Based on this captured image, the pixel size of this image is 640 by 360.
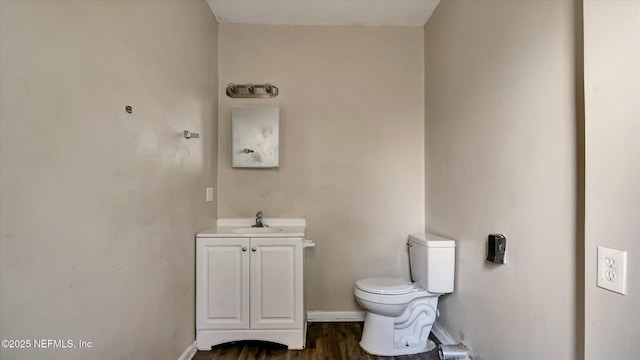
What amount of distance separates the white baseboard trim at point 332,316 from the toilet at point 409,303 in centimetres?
44

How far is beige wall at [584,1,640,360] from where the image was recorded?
2.61 ft

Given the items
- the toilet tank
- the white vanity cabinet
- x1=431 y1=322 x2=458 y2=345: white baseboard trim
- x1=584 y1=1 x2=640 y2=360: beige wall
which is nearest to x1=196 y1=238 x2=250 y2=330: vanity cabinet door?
the white vanity cabinet

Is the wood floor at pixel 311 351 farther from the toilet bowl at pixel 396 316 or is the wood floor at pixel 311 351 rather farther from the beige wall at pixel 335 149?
the beige wall at pixel 335 149

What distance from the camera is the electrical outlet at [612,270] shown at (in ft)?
2.67

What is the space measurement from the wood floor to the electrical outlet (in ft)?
5.11

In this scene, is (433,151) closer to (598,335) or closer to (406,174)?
(406,174)

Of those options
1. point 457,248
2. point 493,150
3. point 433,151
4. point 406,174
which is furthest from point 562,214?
point 406,174

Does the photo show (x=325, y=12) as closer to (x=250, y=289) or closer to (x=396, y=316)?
(x=250, y=289)

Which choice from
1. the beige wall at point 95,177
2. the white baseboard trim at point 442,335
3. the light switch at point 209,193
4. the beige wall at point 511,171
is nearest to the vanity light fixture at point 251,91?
the beige wall at point 95,177

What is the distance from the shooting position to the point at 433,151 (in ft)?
8.41

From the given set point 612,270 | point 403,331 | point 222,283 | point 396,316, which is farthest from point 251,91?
point 612,270

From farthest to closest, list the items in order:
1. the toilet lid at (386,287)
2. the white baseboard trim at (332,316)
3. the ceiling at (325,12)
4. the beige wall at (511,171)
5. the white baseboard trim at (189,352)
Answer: the white baseboard trim at (332,316)
the ceiling at (325,12)
the toilet lid at (386,287)
the white baseboard trim at (189,352)
the beige wall at (511,171)

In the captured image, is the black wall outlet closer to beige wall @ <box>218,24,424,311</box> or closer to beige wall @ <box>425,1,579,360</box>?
beige wall @ <box>425,1,579,360</box>

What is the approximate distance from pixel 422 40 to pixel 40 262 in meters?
3.01
